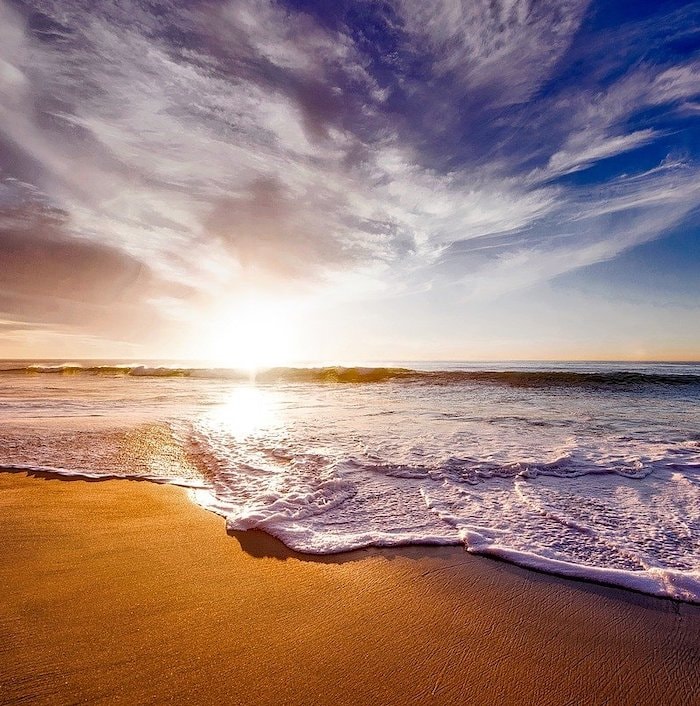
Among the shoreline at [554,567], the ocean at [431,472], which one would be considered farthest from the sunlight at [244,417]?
the shoreline at [554,567]

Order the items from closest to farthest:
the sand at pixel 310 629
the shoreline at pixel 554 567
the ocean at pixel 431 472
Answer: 1. the sand at pixel 310 629
2. the shoreline at pixel 554 567
3. the ocean at pixel 431 472

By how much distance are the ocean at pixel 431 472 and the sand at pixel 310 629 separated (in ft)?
1.28

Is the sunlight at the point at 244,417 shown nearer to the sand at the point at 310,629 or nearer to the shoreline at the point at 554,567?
the shoreline at the point at 554,567

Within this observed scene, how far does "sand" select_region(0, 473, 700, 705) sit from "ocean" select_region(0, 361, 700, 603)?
1.28 feet

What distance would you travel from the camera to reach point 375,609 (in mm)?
2570

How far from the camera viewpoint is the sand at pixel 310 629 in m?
1.94

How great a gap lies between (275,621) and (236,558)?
0.90m

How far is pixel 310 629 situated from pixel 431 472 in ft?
11.0

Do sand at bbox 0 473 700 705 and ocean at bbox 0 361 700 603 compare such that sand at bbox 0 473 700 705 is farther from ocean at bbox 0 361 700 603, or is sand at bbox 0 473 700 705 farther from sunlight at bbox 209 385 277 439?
sunlight at bbox 209 385 277 439

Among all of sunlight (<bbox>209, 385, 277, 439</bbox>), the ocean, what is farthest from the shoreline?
sunlight (<bbox>209, 385, 277, 439</bbox>)

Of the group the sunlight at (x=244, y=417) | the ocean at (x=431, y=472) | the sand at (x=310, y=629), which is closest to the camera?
the sand at (x=310, y=629)

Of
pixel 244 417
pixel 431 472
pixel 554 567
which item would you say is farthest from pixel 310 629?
pixel 244 417

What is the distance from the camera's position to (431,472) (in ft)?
17.7

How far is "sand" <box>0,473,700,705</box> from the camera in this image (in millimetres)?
1939
